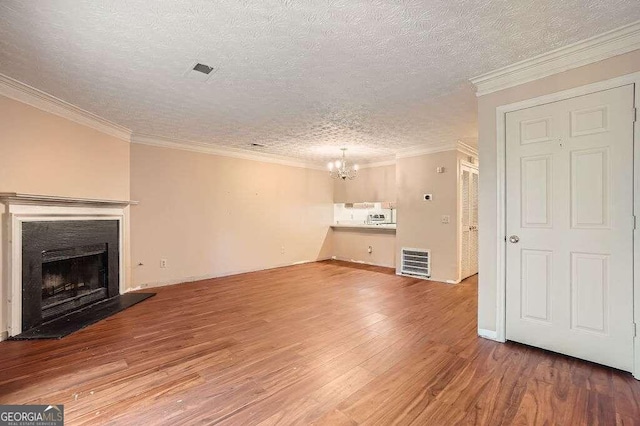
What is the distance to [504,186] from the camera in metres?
2.79

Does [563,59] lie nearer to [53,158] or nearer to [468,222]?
[468,222]

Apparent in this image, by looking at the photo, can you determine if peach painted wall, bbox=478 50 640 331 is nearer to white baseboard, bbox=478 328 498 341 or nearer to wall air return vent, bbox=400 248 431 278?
white baseboard, bbox=478 328 498 341

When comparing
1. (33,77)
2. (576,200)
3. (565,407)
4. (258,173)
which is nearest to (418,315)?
(565,407)

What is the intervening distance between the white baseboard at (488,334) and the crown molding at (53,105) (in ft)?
17.1

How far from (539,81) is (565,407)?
256 centimetres

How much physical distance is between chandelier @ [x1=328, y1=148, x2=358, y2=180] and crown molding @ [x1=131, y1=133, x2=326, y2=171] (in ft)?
2.40

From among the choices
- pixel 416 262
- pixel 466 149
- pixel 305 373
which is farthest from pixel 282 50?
pixel 416 262

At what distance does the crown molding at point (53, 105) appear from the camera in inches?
112

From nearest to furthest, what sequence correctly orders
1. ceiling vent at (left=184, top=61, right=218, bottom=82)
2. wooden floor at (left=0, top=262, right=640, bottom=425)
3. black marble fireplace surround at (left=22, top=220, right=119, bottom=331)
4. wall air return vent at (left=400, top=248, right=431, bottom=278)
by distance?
1. wooden floor at (left=0, top=262, right=640, bottom=425)
2. ceiling vent at (left=184, top=61, right=218, bottom=82)
3. black marble fireplace surround at (left=22, top=220, right=119, bottom=331)
4. wall air return vent at (left=400, top=248, right=431, bottom=278)

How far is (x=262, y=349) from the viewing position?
267 centimetres

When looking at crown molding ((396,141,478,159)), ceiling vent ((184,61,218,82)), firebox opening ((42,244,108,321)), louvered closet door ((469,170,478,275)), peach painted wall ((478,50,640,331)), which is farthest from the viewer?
louvered closet door ((469,170,478,275))

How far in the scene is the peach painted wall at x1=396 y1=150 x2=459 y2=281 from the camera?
527 centimetres

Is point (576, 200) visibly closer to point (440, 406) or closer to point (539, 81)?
point (539, 81)

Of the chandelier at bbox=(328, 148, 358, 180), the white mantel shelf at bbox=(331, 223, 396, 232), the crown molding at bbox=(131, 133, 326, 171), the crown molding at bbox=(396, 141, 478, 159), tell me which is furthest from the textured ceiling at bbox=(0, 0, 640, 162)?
the white mantel shelf at bbox=(331, 223, 396, 232)
